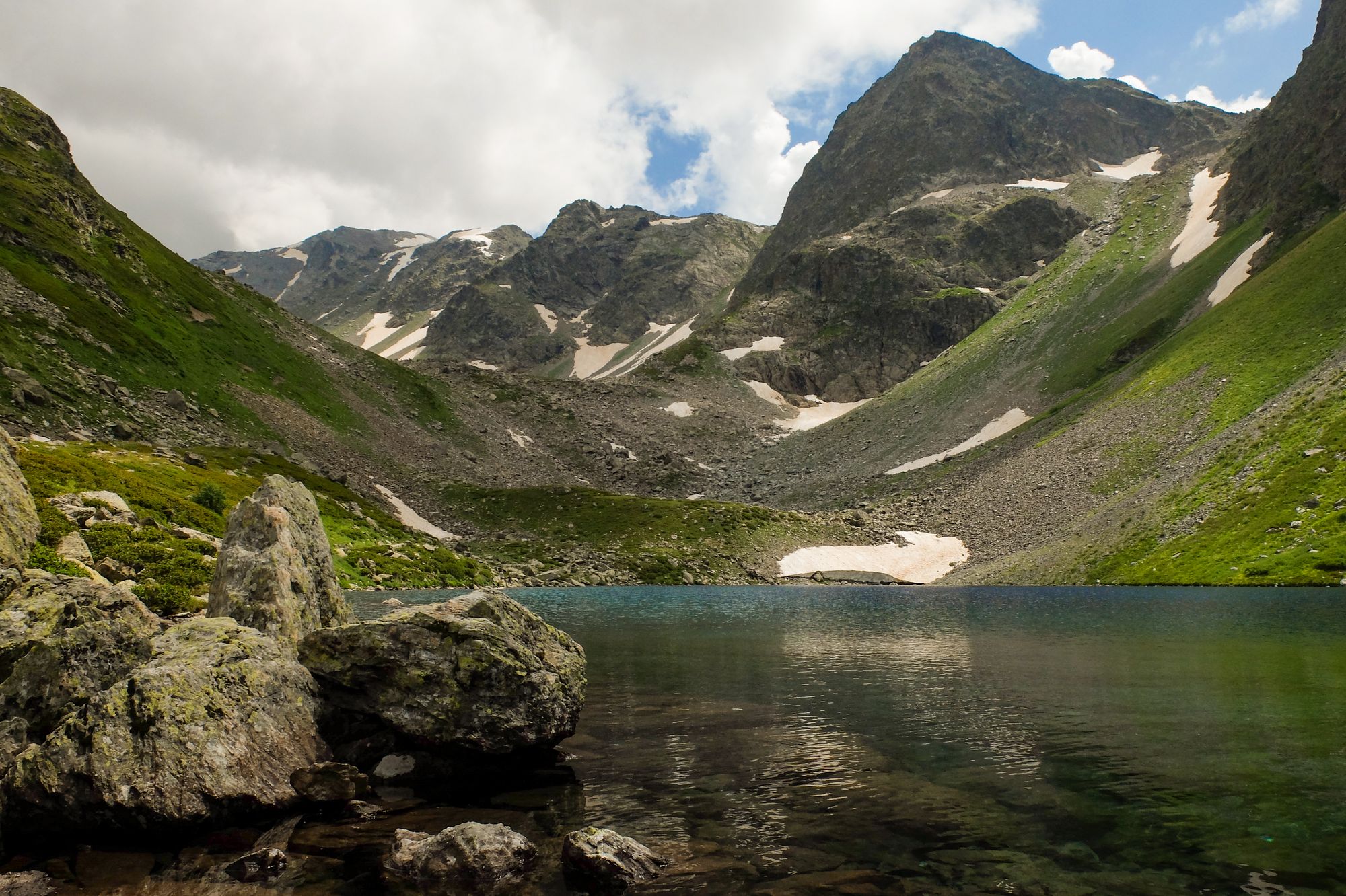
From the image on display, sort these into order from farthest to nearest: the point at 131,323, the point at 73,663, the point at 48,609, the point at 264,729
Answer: the point at 131,323
the point at 48,609
the point at 264,729
the point at 73,663

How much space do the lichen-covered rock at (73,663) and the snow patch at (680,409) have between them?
578 ft

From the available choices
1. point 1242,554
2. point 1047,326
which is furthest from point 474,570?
point 1047,326

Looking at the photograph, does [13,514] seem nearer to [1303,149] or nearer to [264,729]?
[264,729]

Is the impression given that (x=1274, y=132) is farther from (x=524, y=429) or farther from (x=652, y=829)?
(x=652, y=829)

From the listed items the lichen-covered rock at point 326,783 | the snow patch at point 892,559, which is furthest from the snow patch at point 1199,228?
the lichen-covered rock at point 326,783

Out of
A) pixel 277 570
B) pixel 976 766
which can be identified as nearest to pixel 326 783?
pixel 277 570

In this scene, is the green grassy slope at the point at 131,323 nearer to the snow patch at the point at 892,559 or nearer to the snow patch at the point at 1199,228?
the snow patch at the point at 892,559

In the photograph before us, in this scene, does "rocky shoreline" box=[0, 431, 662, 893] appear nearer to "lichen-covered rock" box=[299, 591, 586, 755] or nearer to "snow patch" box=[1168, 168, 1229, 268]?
"lichen-covered rock" box=[299, 591, 586, 755]

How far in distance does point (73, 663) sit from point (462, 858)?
31.1 ft

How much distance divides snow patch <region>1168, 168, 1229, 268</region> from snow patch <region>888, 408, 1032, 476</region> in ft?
185

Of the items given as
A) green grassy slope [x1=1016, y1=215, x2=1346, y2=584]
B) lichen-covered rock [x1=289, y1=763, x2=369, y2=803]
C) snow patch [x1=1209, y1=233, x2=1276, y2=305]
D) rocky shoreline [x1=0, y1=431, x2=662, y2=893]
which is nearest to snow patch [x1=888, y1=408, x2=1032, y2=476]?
green grassy slope [x1=1016, y1=215, x2=1346, y2=584]

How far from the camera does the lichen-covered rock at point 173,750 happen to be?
1257 cm

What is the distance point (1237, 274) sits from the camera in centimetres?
13625

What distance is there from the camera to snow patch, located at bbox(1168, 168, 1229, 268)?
6427 inches
